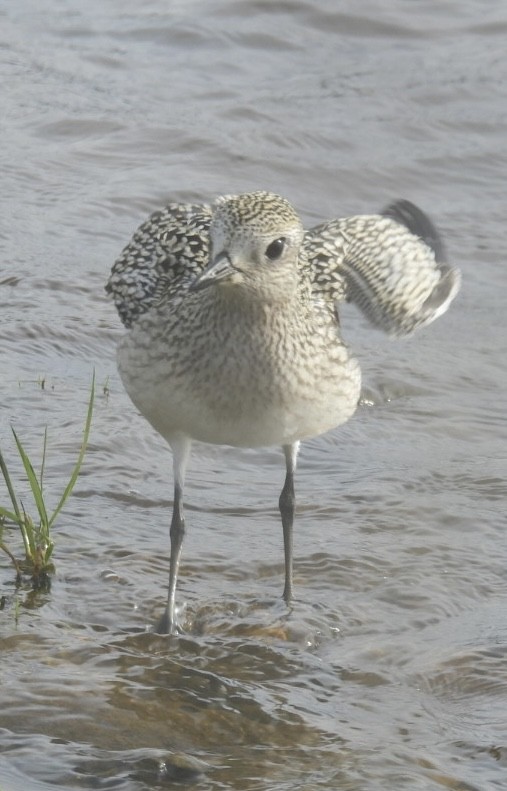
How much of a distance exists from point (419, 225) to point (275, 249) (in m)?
1.69

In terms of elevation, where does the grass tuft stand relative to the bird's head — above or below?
below

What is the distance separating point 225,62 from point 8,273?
4.93 meters

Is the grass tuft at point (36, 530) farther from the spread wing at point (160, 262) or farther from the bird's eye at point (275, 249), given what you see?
the bird's eye at point (275, 249)

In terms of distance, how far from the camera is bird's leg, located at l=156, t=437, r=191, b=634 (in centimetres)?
612

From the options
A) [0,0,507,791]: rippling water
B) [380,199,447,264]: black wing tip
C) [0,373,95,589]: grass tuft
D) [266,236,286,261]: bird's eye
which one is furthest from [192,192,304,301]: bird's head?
[380,199,447,264]: black wing tip

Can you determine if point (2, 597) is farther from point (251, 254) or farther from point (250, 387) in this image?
point (251, 254)

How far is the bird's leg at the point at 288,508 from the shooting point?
650 cm

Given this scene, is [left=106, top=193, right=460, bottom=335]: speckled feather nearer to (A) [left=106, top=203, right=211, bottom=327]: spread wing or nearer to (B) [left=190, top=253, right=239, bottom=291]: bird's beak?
(A) [left=106, top=203, right=211, bottom=327]: spread wing

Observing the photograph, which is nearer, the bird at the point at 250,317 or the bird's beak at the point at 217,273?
the bird's beak at the point at 217,273

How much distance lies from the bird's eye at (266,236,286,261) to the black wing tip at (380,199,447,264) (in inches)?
61.4

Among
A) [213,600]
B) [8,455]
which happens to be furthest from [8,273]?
[213,600]

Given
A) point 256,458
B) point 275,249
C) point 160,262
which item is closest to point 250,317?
point 275,249

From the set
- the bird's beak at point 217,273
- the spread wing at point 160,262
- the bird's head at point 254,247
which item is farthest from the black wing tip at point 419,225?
the bird's beak at point 217,273

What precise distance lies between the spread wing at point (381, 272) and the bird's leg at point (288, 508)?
66 cm
